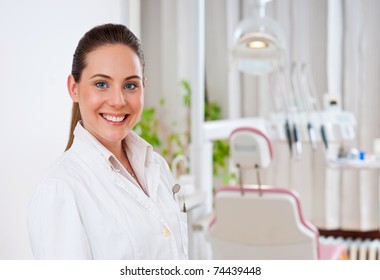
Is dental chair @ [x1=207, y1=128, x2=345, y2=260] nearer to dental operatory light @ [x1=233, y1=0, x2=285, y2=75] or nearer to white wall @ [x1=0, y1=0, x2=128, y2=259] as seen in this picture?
dental operatory light @ [x1=233, y1=0, x2=285, y2=75]

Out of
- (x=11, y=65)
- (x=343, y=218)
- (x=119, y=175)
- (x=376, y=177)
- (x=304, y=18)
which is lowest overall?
(x=343, y=218)

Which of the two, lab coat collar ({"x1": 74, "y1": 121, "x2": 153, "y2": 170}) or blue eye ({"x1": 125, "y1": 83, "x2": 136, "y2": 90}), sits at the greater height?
blue eye ({"x1": 125, "y1": 83, "x2": 136, "y2": 90})

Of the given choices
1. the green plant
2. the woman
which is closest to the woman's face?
→ the woman

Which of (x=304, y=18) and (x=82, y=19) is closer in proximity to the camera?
(x=82, y=19)

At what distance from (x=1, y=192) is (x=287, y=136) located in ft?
5.10

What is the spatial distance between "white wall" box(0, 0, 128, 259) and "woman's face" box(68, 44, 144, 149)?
0.06m

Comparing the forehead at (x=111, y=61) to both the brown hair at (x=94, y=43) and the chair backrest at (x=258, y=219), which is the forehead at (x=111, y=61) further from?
the chair backrest at (x=258, y=219)

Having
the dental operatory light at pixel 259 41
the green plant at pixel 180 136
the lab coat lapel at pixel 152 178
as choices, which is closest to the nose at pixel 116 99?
the lab coat lapel at pixel 152 178

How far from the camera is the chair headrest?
1.74 metres

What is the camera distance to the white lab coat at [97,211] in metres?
0.71

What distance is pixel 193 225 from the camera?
2.04 meters

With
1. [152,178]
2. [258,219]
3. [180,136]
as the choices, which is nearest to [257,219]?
[258,219]
